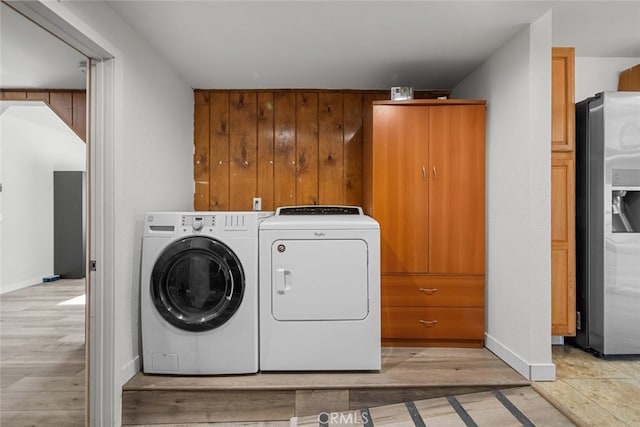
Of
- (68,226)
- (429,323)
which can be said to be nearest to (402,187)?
→ (429,323)

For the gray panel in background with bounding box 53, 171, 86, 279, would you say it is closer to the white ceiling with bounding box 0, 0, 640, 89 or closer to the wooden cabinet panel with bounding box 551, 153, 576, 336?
the white ceiling with bounding box 0, 0, 640, 89

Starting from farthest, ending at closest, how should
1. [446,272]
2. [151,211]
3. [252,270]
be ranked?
1. [446,272]
2. [151,211]
3. [252,270]

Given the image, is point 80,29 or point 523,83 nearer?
point 80,29

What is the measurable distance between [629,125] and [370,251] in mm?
1947

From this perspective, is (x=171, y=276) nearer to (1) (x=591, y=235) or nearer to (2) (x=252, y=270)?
(2) (x=252, y=270)

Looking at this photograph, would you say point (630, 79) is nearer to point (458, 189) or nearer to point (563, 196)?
point (563, 196)

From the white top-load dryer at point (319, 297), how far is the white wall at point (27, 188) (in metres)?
1.49

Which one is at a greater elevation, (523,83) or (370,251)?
(523,83)

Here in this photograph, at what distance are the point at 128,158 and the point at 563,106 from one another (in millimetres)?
2809

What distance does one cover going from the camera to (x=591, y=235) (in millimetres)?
2613

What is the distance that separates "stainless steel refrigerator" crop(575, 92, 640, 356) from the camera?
251 cm

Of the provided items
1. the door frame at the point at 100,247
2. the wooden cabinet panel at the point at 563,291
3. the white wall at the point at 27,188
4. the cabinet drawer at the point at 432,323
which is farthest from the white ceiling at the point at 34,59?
the wooden cabinet panel at the point at 563,291

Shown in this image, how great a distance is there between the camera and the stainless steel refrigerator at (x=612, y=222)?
8.24ft

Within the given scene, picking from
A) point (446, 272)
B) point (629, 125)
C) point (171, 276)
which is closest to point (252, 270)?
point (171, 276)
